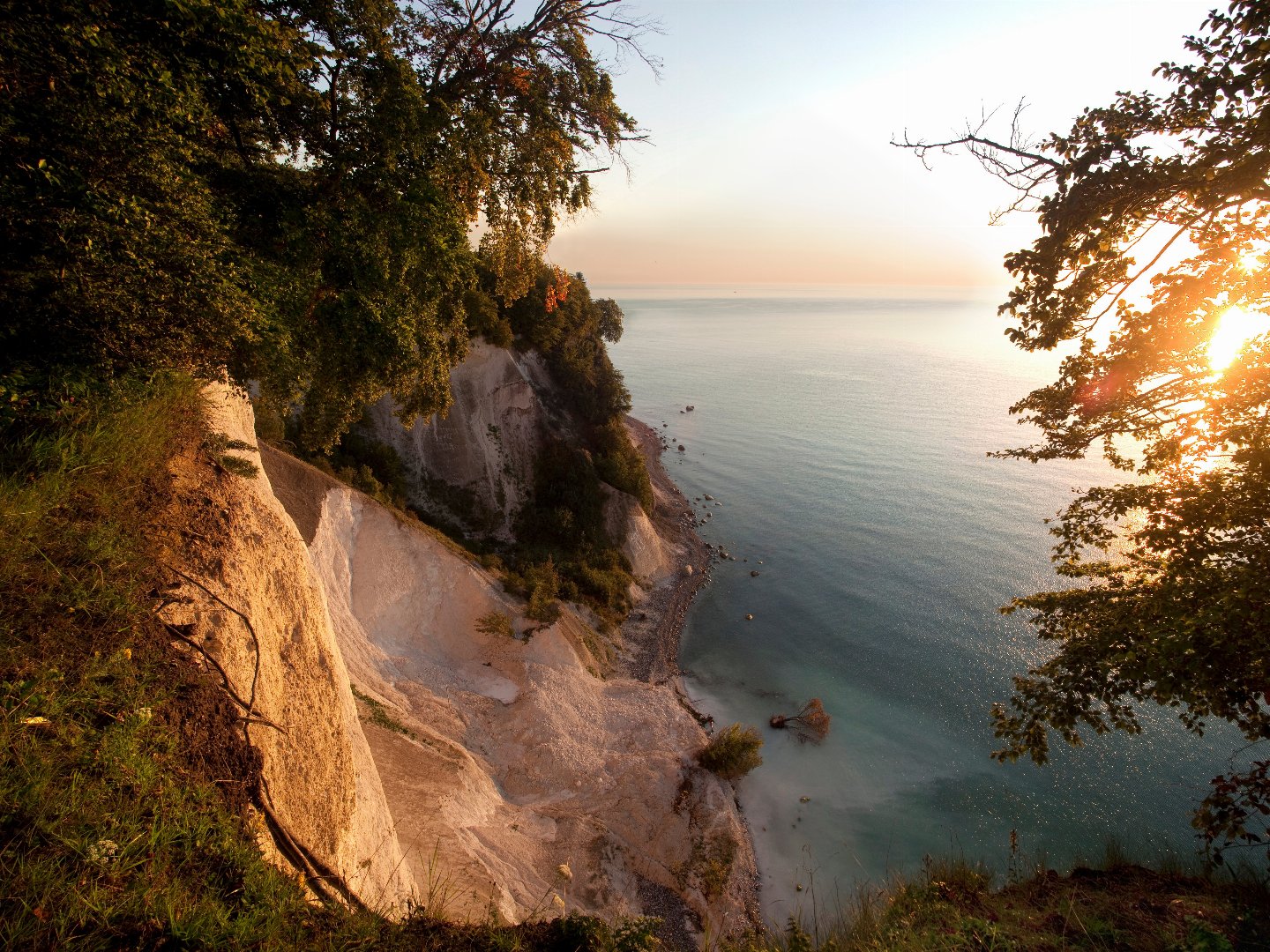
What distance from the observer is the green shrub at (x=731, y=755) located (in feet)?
66.4

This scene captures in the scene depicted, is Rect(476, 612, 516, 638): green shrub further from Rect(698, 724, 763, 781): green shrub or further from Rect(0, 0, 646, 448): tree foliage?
Rect(0, 0, 646, 448): tree foliage

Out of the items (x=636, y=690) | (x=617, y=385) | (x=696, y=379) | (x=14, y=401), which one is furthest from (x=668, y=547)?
(x=696, y=379)

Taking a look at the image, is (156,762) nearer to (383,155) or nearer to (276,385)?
(276,385)

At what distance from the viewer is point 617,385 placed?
1479 inches

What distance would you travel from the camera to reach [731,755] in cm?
2041

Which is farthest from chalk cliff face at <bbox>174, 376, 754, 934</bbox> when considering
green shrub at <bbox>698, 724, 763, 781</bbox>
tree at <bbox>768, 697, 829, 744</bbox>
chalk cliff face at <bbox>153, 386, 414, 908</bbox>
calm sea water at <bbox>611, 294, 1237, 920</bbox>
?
tree at <bbox>768, 697, 829, 744</bbox>

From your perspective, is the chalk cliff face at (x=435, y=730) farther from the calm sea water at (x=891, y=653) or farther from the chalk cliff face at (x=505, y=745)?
the calm sea water at (x=891, y=653)

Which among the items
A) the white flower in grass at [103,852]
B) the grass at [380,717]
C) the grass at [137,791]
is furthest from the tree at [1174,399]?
the grass at [380,717]

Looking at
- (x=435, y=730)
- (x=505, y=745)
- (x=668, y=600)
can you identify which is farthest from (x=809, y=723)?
(x=435, y=730)

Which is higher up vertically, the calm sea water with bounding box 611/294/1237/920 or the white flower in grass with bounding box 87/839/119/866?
the white flower in grass with bounding box 87/839/119/866

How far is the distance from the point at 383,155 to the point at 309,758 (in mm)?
9552

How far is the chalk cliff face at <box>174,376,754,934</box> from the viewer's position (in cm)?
766

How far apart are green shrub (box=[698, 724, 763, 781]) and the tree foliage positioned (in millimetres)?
15919

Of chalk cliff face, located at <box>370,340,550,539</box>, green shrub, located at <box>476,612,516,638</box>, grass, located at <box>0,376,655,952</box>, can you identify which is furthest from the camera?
chalk cliff face, located at <box>370,340,550,539</box>
